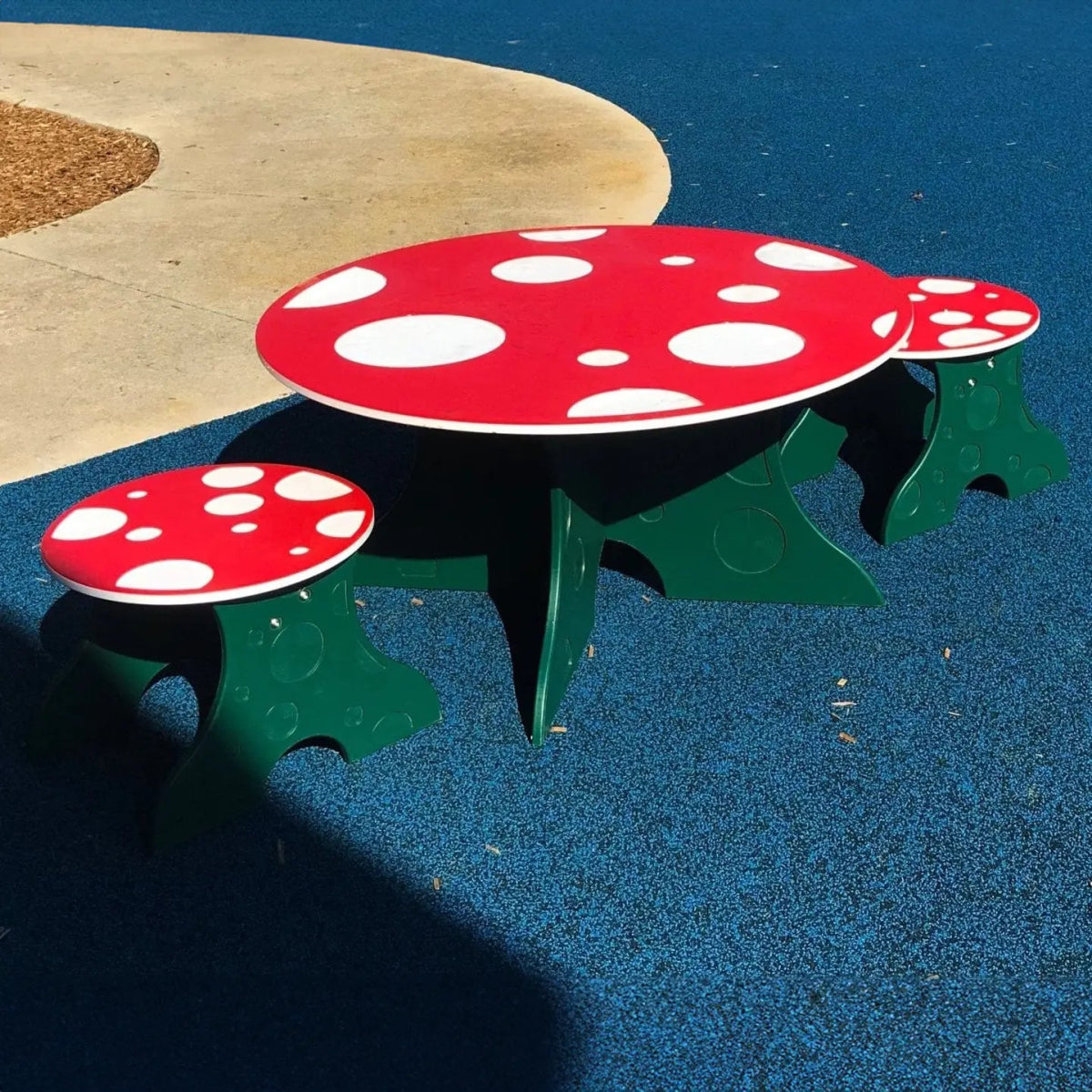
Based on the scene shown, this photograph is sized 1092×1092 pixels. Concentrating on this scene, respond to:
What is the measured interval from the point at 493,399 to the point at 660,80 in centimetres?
705

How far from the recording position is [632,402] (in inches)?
106

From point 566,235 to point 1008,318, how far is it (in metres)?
1.27

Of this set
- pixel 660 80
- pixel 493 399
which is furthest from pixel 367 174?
pixel 493 399

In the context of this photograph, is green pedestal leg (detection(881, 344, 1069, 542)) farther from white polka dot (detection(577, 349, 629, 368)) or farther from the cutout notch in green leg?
white polka dot (detection(577, 349, 629, 368))

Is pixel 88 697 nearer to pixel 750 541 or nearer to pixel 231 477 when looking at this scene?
pixel 231 477

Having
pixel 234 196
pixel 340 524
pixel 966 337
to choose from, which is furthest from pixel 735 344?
pixel 234 196

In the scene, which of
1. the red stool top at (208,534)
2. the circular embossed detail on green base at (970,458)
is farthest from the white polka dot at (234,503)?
the circular embossed detail on green base at (970,458)

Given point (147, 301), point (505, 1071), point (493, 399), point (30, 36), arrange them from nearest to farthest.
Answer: point (505, 1071)
point (493, 399)
point (147, 301)
point (30, 36)

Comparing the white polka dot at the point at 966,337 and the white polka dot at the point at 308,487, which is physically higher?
the white polka dot at the point at 966,337

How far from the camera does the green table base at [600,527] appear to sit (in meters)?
3.31

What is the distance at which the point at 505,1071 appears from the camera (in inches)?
89.3

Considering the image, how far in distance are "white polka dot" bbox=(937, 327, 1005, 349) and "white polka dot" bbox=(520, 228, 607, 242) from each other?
100cm

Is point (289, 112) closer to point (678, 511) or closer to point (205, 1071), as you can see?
point (678, 511)

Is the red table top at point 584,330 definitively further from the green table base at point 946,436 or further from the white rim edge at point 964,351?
the green table base at point 946,436
